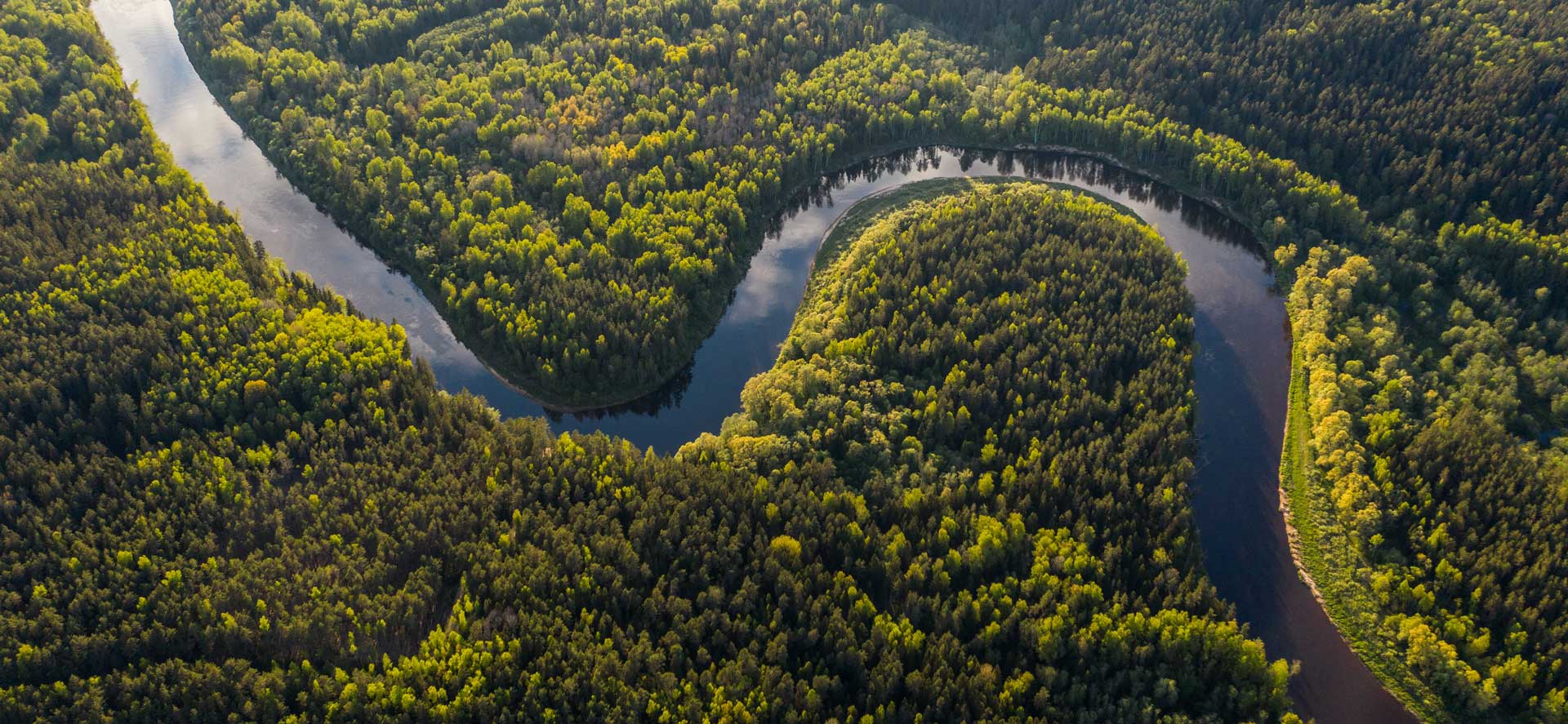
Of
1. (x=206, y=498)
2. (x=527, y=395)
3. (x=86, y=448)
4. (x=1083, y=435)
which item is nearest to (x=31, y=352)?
(x=86, y=448)

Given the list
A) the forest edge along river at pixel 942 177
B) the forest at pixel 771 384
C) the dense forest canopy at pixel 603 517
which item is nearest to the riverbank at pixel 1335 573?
the forest at pixel 771 384

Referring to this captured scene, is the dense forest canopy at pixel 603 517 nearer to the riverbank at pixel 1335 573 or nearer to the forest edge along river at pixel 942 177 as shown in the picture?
the forest edge along river at pixel 942 177

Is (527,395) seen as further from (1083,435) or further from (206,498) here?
(1083,435)

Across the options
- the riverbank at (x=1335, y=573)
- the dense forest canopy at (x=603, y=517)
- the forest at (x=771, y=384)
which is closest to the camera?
the dense forest canopy at (x=603, y=517)

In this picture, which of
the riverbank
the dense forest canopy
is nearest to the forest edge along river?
the riverbank

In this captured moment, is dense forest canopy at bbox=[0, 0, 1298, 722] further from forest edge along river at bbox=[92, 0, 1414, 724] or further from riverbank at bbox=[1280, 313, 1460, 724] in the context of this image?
riverbank at bbox=[1280, 313, 1460, 724]
